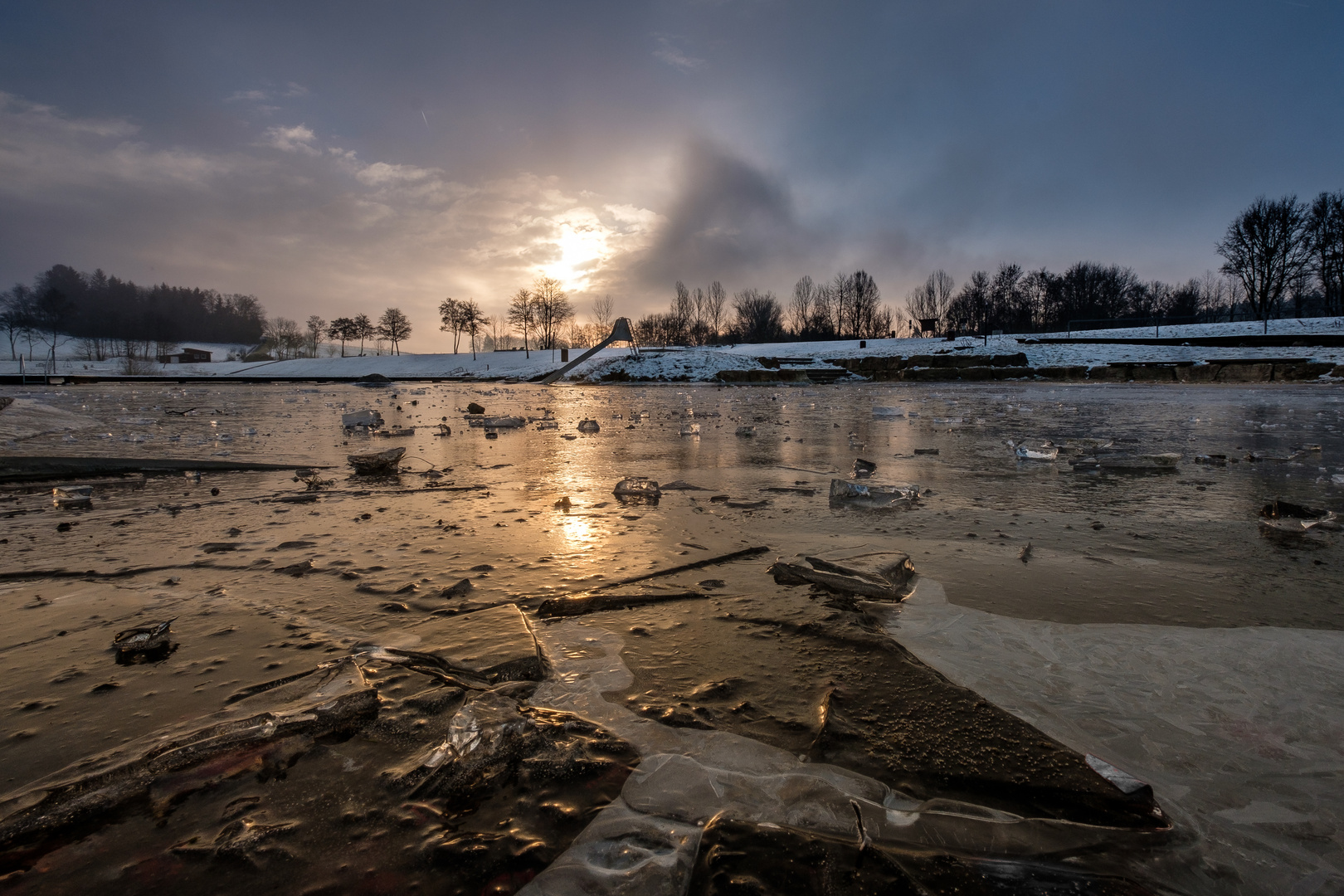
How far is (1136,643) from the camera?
5.25 ft

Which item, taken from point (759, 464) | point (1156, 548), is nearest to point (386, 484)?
point (759, 464)

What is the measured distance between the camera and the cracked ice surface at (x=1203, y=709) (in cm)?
94

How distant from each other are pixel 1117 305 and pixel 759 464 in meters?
77.9

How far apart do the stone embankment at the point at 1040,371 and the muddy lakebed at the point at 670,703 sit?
102ft

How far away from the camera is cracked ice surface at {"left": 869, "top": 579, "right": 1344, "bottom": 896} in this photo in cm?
94

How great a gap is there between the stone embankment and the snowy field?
1.61 metres

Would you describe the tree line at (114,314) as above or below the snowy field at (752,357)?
above

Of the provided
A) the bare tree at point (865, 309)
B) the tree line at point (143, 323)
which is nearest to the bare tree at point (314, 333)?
the tree line at point (143, 323)

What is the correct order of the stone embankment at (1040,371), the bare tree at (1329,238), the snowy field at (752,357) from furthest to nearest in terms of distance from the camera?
the bare tree at (1329,238)
the snowy field at (752,357)
the stone embankment at (1040,371)

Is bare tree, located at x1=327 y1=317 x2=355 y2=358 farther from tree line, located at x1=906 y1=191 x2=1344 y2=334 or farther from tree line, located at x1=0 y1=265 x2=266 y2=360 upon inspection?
tree line, located at x1=906 y1=191 x2=1344 y2=334

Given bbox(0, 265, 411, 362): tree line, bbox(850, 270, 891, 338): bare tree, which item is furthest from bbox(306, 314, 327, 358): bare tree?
bbox(850, 270, 891, 338): bare tree

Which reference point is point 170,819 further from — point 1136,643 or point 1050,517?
point 1050,517

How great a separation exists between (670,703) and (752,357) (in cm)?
4143

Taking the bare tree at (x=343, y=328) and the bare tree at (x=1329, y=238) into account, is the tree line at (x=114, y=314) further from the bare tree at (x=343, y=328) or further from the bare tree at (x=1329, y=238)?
the bare tree at (x=1329, y=238)
